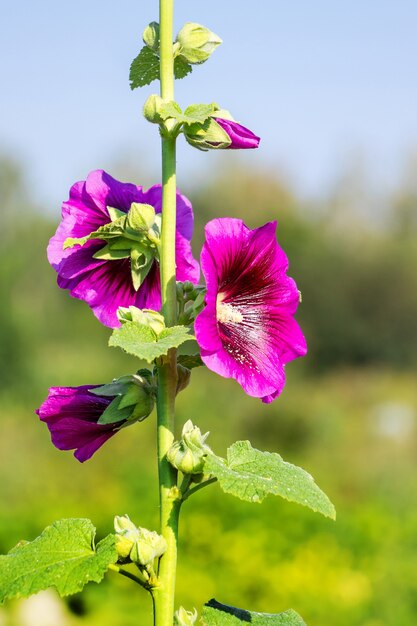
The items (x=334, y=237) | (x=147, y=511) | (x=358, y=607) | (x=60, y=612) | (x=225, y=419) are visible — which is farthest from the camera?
(x=334, y=237)

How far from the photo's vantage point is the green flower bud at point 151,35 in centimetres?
108

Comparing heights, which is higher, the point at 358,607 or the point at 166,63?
the point at 166,63

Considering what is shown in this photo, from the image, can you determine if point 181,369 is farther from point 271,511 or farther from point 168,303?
point 271,511

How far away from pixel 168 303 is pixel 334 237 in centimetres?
1981

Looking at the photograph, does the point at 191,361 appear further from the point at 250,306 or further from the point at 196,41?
the point at 196,41

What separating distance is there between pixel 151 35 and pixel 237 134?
0.54ft

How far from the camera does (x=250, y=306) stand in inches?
44.3

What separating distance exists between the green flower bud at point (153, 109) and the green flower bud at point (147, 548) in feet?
1.47

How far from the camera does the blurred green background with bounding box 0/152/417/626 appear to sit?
15.7 ft

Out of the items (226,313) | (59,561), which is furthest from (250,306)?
(59,561)

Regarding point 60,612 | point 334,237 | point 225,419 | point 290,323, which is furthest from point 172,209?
point 334,237

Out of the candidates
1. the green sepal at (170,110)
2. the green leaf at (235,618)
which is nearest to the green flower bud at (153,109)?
the green sepal at (170,110)

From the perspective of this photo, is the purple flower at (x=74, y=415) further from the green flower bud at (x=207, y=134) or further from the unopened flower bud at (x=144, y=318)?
the green flower bud at (x=207, y=134)

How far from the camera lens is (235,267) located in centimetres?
108
